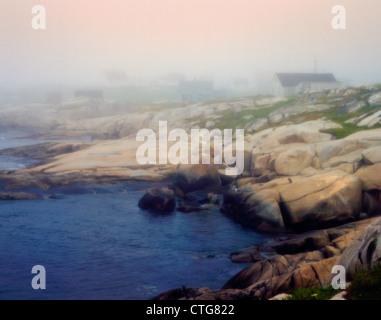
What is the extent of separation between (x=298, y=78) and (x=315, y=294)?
94448 mm

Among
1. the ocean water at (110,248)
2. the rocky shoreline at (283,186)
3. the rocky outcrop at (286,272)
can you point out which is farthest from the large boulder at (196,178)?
the rocky outcrop at (286,272)

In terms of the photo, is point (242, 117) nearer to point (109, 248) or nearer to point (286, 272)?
point (109, 248)

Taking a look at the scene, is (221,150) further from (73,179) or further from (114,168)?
(73,179)

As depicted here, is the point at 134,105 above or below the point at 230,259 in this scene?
above

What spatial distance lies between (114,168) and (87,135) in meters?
54.7

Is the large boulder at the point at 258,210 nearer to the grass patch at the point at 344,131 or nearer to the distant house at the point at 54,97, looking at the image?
the grass patch at the point at 344,131

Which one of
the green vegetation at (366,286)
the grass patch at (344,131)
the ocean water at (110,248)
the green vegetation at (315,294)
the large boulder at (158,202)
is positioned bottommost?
the ocean water at (110,248)

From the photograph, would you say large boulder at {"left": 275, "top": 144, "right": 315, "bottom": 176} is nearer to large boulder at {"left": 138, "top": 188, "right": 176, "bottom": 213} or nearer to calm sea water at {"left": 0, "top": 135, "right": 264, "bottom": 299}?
calm sea water at {"left": 0, "top": 135, "right": 264, "bottom": 299}

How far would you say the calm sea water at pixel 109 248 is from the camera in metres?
21.5

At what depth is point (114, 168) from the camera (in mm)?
49094

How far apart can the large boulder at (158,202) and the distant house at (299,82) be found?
70.3m

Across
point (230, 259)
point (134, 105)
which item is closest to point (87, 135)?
point (134, 105)
